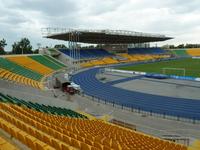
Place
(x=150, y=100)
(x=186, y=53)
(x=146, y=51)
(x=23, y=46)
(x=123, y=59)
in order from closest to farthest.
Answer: (x=150, y=100)
(x=123, y=59)
(x=23, y=46)
(x=146, y=51)
(x=186, y=53)

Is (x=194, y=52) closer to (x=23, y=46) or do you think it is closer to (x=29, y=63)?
(x=23, y=46)

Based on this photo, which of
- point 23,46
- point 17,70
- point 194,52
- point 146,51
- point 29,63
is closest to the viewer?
point 17,70

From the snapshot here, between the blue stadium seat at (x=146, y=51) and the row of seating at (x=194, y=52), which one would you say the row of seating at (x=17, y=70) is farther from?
the row of seating at (x=194, y=52)

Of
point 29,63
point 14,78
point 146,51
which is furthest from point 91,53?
point 14,78

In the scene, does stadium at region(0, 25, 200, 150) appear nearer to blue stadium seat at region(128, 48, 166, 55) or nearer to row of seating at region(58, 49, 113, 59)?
row of seating at region(58, 49, 113, 59)

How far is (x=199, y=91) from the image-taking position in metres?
28.2

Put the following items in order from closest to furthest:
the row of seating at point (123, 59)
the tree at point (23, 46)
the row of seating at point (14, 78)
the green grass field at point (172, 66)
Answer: the row of seating at point (14, 78) < the green grass field at point (172, 66) < the row of seating at point (123, 59) < the tree at point (23, 46)

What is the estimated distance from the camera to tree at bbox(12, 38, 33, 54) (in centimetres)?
7762

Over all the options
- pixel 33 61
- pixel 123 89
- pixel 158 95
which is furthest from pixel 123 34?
pixel 158 95

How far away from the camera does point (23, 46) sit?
263ft

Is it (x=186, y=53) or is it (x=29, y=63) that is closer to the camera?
(x=29, y=63)

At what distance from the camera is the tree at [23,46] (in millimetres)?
77625

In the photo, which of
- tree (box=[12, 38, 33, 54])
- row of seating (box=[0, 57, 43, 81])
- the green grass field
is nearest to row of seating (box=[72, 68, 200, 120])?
row of seating (box=[0, 57, 43, 81])

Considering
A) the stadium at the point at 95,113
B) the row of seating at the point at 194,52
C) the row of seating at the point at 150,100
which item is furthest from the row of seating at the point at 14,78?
the row of seating at the point at 194,52
